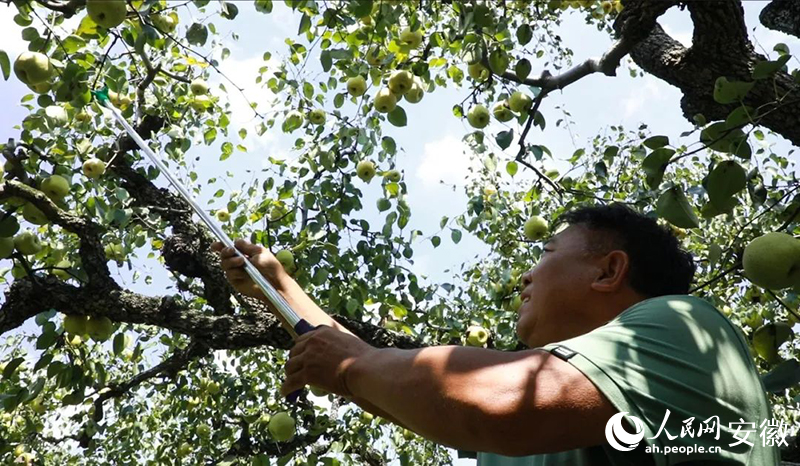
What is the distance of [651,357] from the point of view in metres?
1.11

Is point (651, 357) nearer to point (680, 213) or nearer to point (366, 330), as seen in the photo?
point (680, 213)

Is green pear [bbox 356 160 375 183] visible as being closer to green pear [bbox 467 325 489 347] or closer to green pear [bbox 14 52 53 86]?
green pear [bbox 467 325 489 347]

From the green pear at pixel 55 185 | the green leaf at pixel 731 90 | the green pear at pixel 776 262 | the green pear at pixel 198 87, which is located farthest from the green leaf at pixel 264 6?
the green pear at pixel 198 87

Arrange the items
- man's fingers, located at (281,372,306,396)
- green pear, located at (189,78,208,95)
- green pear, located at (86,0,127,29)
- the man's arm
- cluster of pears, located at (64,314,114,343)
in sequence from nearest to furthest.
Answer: the man's arm
man's fingers, located at (281,372,306,396)
green pear, located at (86,0,127,29)
cluster of pears, located at (64,314,114,343)
green pear, located at (189,78,208,95)

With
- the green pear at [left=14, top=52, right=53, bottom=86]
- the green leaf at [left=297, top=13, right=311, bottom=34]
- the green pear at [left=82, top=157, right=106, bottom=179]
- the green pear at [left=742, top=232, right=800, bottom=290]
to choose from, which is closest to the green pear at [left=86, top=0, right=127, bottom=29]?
the green pear at [left=14, top=52, right=53, bottom=86]

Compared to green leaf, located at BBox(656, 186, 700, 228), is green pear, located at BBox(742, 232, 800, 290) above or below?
below

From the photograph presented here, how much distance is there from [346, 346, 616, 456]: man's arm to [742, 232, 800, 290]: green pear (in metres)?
0.99

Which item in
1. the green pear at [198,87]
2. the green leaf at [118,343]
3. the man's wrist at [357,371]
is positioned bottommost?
the man's wrist at [357,371]

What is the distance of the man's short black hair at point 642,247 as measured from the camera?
168cm

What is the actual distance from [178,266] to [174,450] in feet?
7.21

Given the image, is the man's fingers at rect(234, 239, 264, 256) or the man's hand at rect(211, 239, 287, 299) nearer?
the man's hand at rect(211, 239, 287, 299)

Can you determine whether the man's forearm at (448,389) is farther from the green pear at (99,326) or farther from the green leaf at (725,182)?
the green pear at (99,326)

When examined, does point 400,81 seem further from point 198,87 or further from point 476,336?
point 198,87

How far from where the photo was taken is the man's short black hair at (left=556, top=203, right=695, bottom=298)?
1.68 m
